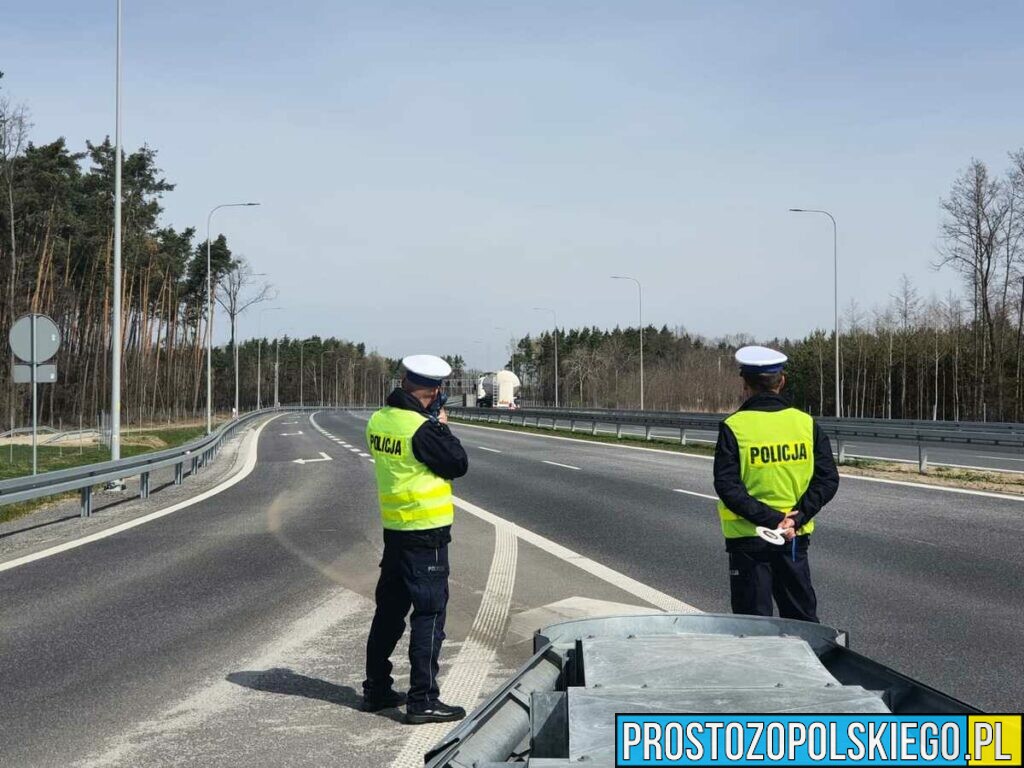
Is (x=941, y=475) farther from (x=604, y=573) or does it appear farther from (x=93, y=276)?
(x=93, y=276)

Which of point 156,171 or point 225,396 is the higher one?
point 156,171

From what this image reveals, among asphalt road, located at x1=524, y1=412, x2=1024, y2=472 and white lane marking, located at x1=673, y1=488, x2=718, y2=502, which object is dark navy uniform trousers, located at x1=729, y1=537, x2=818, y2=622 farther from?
asphalt road, located at x1=524, y1=412, x2=1024, y2=472

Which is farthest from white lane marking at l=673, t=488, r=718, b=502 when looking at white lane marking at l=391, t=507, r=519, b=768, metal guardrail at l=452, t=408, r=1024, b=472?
white lane marking at l=391, t=507, r=519, b=768

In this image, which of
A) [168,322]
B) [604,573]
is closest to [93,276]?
[168,322]

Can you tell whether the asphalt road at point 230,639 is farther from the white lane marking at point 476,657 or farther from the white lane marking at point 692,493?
the white lane marking at point 692,493

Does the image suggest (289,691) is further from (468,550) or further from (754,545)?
(468,550)

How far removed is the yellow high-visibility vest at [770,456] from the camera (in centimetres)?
458

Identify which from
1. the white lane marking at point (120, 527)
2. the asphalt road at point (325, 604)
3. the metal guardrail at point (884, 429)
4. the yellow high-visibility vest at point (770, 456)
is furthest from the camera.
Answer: the metal guardrail at point (884, 429)

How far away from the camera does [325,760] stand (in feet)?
14.7

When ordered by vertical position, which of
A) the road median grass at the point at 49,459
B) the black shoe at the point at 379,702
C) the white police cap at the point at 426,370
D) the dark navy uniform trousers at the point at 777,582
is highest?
the white police cap at the point at 426,370

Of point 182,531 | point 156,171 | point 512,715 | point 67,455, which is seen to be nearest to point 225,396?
point 156,171

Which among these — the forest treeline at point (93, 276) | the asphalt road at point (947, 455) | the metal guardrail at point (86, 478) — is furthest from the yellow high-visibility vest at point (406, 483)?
the forest treeline at point (93, 276)

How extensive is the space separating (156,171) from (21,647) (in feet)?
196

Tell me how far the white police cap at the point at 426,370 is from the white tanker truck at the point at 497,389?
63890mm
